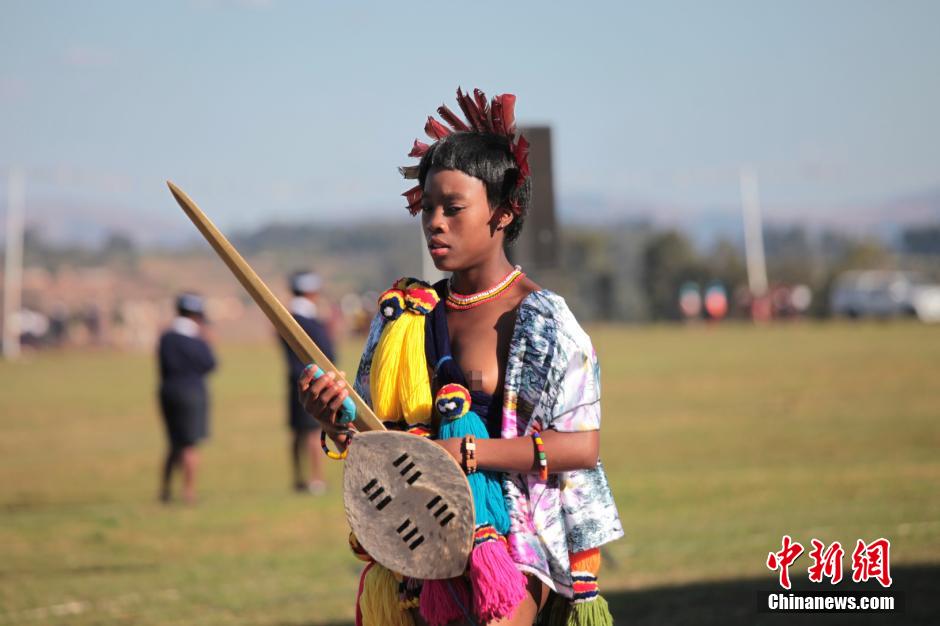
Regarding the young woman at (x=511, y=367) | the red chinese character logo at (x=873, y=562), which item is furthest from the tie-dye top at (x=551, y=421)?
the red chinese character logo at (x=873, y=562)

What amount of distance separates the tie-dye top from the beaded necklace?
147mm

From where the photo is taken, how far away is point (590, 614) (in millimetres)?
4141

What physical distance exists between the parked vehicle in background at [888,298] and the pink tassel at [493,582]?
53.5 metres

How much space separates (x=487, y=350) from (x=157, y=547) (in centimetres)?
909

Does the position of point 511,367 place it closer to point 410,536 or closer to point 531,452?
point 531,452

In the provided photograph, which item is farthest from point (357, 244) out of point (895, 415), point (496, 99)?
point (496, 99)

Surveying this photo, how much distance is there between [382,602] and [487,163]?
4.37ft

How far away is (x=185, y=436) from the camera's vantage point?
50.6ft

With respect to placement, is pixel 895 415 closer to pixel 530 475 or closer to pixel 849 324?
pixel 530 475

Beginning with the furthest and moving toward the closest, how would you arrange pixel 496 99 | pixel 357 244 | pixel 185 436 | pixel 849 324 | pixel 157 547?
pixel 357 244 < pixel 849 324 < pixel 185 436 < pixel 157 547 < pixel 496 99

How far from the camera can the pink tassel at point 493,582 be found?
3.97m

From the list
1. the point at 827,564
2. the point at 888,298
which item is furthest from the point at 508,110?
the point at 888,298

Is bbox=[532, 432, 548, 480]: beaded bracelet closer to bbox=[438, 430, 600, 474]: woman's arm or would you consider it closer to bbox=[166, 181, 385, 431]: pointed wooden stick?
bbox=[438, 430, 600, 474]: woman's arm

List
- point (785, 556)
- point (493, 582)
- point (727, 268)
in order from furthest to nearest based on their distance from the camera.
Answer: point (727, 268), point (785, 556), point (493, 582)
